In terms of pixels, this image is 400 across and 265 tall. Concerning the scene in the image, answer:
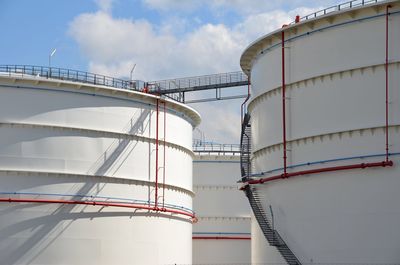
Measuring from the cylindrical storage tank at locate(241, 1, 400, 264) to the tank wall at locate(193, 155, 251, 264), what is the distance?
45.9ft

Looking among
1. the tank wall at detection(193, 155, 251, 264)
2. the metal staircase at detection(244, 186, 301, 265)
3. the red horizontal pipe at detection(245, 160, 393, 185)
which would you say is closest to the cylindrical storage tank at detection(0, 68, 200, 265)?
the metal staircase at detection(244, 186, 301, 265)

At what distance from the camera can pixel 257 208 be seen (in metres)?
25.3

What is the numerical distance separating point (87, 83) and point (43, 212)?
5373 millimetres

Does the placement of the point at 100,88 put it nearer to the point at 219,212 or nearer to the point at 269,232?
the point at 269,232

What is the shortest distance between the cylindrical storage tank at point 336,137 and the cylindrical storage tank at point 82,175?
5433 millimetres

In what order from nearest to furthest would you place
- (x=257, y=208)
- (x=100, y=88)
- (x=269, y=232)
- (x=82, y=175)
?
(x=269, y=232)
(x=257, y=208)
(x=82, y=175)
(x=100, y=88)

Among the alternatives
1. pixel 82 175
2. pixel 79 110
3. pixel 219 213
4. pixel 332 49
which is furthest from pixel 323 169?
pixel 219 213

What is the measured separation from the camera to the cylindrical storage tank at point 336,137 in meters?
21.2

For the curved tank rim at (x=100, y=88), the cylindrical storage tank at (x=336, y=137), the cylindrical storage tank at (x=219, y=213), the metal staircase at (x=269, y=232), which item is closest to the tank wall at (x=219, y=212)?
the cylindrical storage tank at (x=219, y=213)

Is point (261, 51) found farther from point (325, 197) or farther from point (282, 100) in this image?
point (325, 197)

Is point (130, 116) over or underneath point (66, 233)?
over

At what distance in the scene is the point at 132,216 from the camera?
90.8 ft

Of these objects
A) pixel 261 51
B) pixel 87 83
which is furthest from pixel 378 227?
pixel 87 83

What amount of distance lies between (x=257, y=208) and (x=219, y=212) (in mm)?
14222
